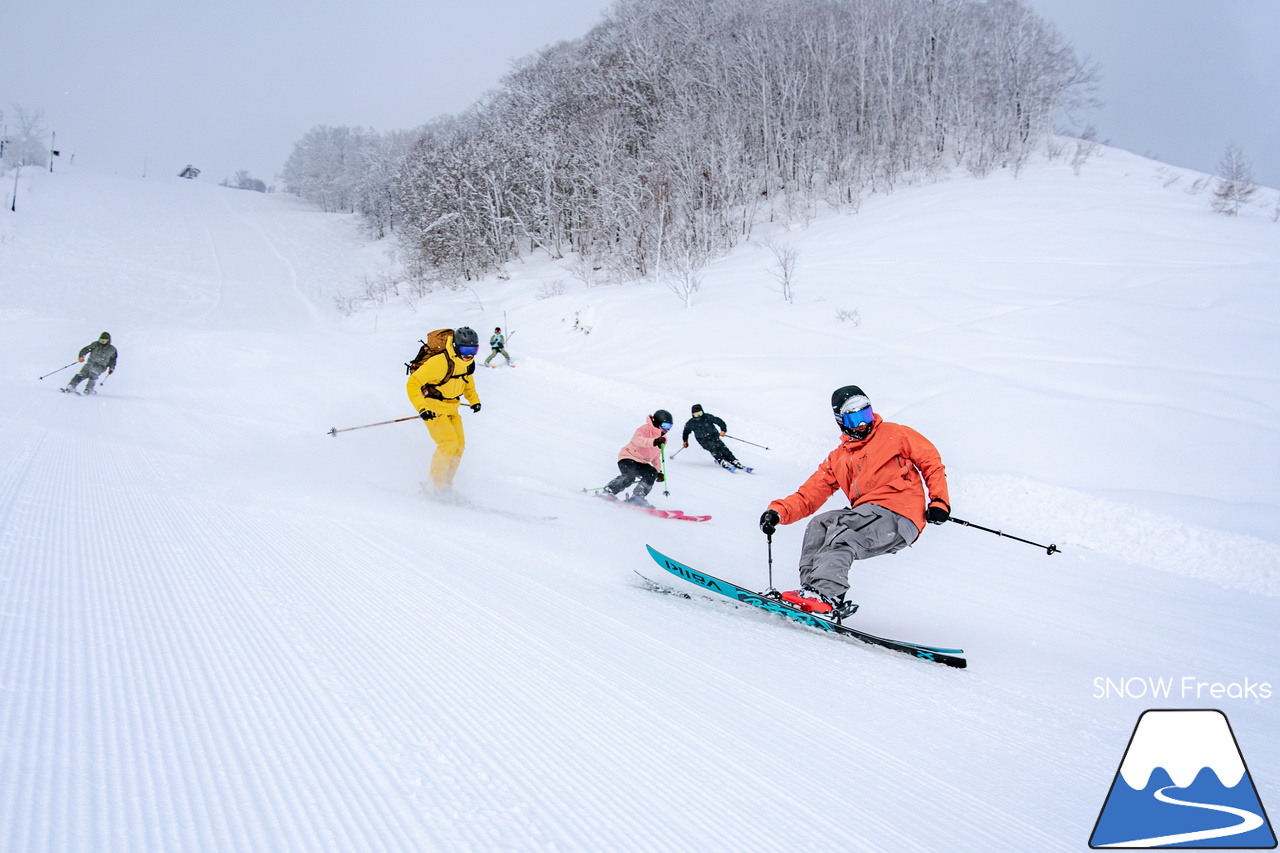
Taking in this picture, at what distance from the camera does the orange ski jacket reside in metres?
4.03

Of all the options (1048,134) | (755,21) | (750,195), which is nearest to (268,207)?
(755,21)

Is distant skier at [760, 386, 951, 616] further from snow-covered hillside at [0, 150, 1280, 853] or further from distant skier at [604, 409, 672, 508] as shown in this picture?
distant skier at [604, 409, 672, 508]

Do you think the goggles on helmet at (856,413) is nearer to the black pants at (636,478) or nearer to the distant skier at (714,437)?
the black pants at (636,478)

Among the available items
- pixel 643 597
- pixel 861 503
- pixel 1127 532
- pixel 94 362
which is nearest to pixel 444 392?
pixel 643 597

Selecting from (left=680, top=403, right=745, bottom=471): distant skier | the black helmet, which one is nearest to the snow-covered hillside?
(left=680, top=403, right=745, bottom=471): distant skier

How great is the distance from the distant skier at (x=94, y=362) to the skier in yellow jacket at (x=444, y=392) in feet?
29.9

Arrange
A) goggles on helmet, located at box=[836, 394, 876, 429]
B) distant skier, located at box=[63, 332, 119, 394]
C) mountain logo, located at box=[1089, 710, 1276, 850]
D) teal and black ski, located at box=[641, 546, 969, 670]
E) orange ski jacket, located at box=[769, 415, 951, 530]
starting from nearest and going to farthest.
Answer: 1. mountain logo, located at box=[1089, 710, 1276, 850]
2. teal and black ski, located at box=[641, 546, 969, 670]
3. orange ski jacket, located at box=[769, 415, 951, 530]
4. goggles on helmet, located at box=[836, 394, 876, 429]
5. distant skier, located at box=[63, 332, 119, 394]

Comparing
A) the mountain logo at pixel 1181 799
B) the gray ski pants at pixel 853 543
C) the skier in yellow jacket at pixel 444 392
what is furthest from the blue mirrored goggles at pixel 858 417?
the skier in yellow jacket at pixel 444 392

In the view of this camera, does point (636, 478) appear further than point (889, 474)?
Yes

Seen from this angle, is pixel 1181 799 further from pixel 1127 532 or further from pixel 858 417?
pixel 1127 532

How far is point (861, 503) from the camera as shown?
416cm

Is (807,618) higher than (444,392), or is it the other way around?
(444,392)

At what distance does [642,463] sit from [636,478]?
0.21 m

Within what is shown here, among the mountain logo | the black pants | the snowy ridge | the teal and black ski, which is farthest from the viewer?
the black pants
